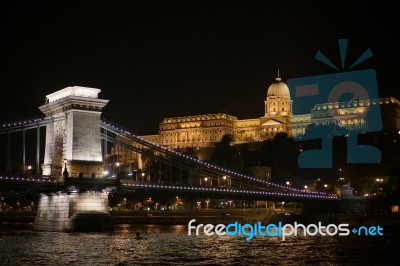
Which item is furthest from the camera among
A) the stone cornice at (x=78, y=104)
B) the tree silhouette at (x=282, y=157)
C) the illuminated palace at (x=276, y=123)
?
the illuminated palace at (x=276, y=123)

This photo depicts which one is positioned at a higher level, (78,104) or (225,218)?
(78,104)

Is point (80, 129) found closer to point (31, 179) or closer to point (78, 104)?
point (78, 104)

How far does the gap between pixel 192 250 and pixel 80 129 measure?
1946 cm

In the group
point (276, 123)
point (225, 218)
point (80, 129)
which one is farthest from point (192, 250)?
point (276, 123)

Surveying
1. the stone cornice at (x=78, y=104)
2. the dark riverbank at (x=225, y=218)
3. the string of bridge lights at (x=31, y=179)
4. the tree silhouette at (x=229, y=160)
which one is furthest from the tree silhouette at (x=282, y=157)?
the string of bridge lights at (x=31, y=179)

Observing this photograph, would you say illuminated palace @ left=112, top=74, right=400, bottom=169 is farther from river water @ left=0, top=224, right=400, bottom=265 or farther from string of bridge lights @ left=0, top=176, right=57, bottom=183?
string of bridge lights @ left=0, top=176, right=57, bottom=183

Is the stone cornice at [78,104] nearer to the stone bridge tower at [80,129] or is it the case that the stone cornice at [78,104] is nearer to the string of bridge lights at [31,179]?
the stone bridge tower at [80,129]

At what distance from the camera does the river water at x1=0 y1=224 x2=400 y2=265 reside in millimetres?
39031

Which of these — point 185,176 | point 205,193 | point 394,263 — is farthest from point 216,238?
point 185,176

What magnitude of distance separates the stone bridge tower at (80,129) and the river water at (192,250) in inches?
248

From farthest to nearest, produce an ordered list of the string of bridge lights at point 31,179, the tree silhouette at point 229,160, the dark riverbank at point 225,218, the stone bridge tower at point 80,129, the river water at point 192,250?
the tree silhouette at point 229,160, the dark riverbank at point 225,218, the stone bridge tower at point 80,129, the string of bridge lights at point 31,179, the river water at point 192,250

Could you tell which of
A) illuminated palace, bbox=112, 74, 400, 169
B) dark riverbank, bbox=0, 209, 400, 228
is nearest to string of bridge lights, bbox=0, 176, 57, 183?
dark riverbank, bbox=0, 209, 400, 228

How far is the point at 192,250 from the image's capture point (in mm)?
45188

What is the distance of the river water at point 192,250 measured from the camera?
39.0 meters
